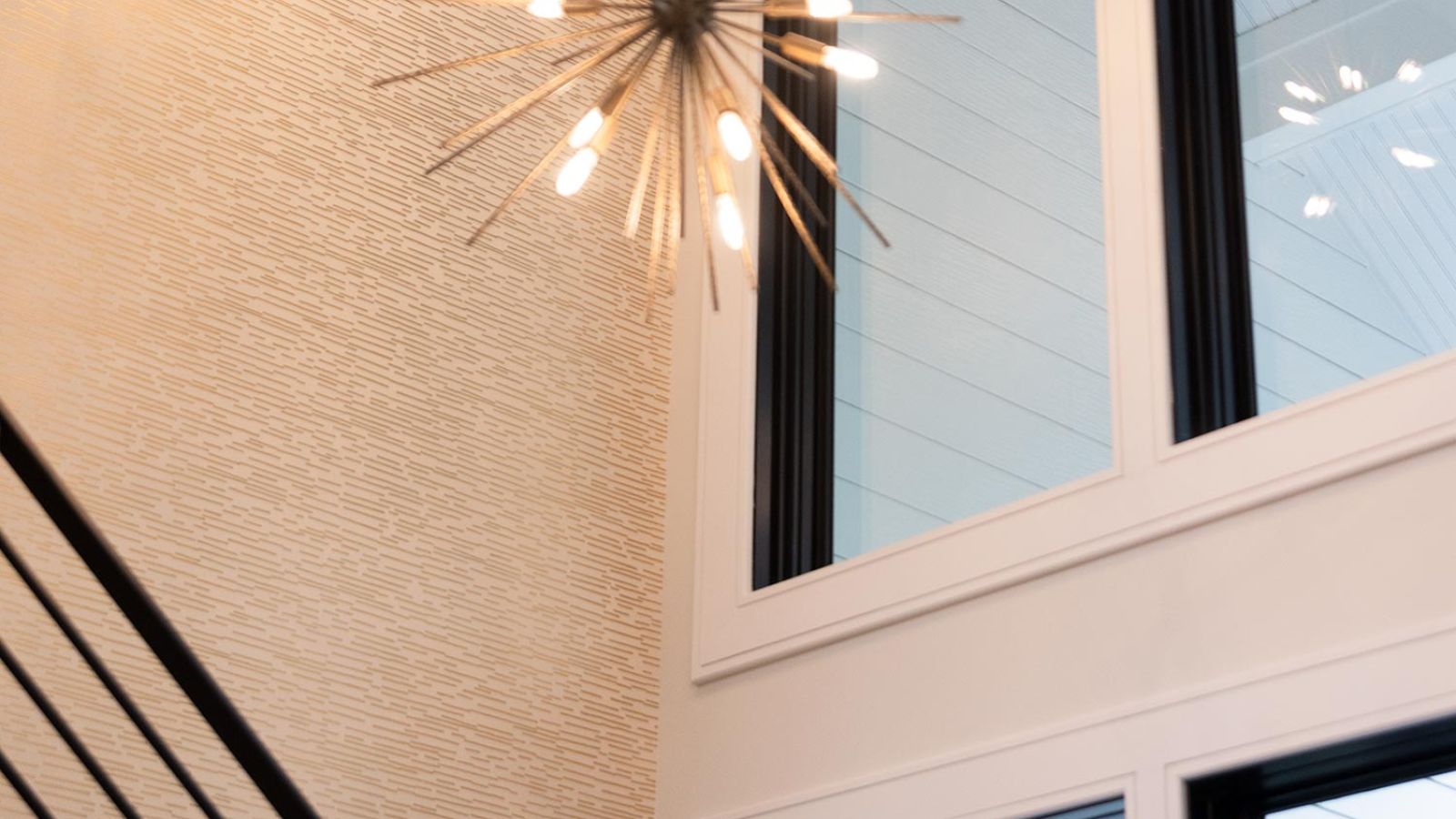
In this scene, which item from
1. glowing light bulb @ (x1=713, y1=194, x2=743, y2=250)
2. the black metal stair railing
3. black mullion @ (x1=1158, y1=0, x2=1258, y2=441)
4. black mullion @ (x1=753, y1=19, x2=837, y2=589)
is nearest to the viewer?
the black metal stair railing

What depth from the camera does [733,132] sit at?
2514 millimetres

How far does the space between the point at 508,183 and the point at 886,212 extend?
2.79ft

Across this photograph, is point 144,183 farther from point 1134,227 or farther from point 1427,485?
point 1427,485

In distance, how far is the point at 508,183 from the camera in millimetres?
4270

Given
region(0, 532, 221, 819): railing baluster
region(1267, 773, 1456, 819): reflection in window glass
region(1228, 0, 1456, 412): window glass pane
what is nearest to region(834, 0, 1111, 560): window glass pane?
region(1228, 0, 1456, 412): window glass pane

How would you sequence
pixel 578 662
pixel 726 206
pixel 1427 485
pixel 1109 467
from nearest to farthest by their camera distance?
pixel 726 206, pixel 1427 485, pixel 1109 467, pixel 578 662

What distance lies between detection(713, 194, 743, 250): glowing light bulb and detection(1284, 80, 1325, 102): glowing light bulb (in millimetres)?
1261

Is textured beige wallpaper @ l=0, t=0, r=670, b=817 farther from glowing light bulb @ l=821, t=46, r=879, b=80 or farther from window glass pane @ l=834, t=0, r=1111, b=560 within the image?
glowing light bulb @ l=821, t=46, r=879, b=80

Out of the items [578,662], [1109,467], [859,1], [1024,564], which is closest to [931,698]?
[1024,564]

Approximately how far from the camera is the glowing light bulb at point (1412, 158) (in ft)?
10.2

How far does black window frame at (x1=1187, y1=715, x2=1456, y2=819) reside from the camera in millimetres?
2879

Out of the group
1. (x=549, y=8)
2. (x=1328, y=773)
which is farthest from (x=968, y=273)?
(x=549, y=8)

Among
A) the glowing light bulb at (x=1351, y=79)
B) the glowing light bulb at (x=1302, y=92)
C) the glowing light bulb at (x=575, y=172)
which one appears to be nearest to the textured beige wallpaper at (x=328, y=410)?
Result: the glowing light bulb at (x=575, y=172)

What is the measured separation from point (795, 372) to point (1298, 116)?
50.5 inches
